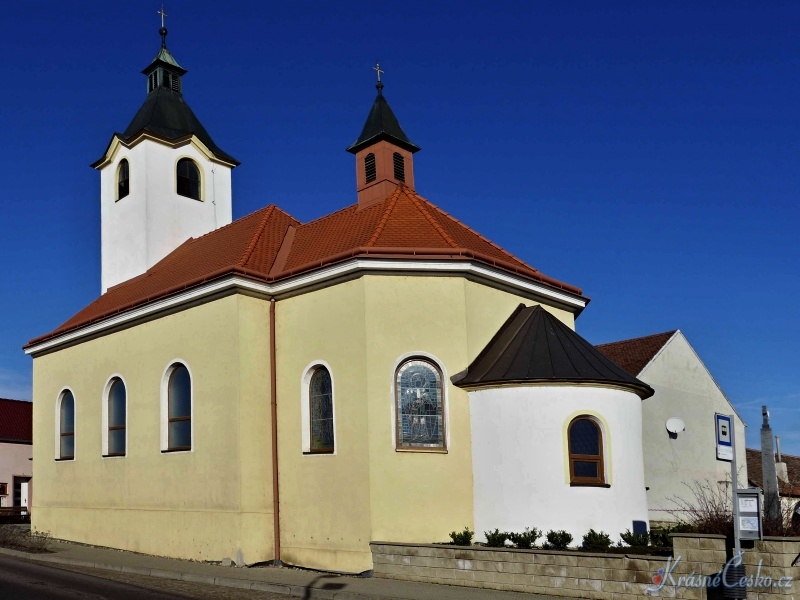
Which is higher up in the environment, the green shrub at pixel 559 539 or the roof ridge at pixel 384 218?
the roof ridge at pixel 384 218

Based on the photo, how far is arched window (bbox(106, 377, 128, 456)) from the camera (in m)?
21.5

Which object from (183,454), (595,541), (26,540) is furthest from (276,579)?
(26,540)

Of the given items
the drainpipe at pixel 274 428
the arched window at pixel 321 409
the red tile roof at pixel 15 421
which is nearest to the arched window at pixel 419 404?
the arched window at pixel 321 409

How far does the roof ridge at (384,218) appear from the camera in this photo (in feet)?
57.1

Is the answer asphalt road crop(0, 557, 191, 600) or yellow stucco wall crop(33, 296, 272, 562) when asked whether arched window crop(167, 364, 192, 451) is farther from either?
asphalt road crop(0, 557, 191, 600)

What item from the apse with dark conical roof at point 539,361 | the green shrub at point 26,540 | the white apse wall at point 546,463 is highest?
the apse with dark conical roof at point 539,361

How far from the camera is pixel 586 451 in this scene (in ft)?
53.2

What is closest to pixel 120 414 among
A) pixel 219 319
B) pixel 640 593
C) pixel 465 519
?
pixel 219 319

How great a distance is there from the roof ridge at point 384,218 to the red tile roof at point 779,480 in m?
19.9

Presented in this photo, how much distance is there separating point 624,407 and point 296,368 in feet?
22.3

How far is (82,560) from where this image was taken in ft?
60.0

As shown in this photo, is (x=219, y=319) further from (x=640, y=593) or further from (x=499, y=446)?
(x=640, y=593)

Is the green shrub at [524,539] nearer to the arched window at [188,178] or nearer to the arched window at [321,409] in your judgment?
the arched window at [321,409]

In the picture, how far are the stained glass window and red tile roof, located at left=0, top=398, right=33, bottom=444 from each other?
83.7 feet
